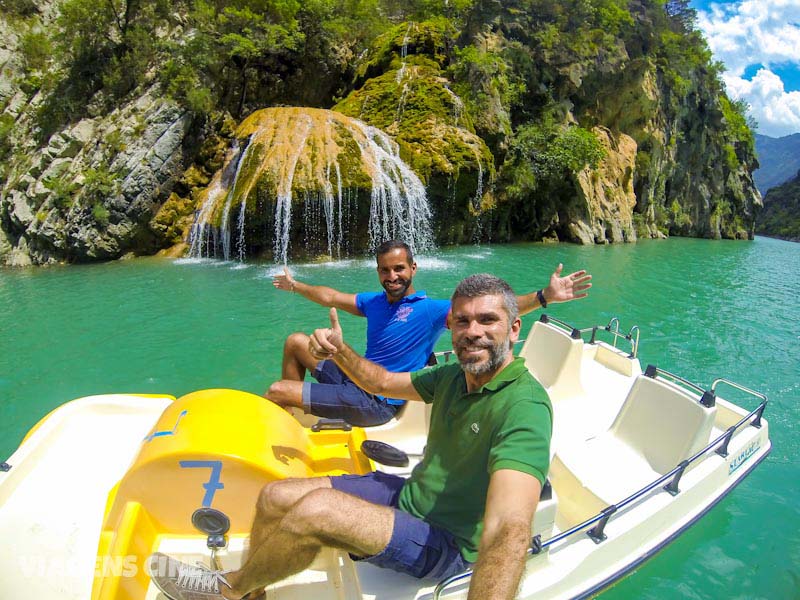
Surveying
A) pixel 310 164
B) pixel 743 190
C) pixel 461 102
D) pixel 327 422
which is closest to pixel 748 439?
pixel 327 422

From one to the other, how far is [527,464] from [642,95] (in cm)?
3429

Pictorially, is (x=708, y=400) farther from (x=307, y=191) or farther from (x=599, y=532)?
(x=307, y=191)

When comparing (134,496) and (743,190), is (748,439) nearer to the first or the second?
(134,496)

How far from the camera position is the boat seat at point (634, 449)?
333 cm

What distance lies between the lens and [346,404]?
3652mm

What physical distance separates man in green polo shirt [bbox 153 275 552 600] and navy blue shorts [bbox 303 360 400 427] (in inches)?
46.7

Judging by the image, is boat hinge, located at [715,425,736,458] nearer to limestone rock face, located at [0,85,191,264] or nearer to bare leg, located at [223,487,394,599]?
bare leg, located at [223,487,394,599]

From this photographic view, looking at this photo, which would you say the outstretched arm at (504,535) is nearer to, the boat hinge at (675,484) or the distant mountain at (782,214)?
the boat hinge at (675,484)

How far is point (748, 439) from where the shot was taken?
374cm

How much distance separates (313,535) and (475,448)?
0.82 m

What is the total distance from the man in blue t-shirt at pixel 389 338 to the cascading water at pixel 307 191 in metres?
13.0

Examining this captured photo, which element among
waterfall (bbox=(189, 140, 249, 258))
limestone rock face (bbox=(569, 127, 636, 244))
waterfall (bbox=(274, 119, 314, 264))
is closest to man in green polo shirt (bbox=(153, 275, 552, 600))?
waterfall (bbox=(274, 119, 314, 264))

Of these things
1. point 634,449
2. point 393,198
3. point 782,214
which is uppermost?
point 782,214

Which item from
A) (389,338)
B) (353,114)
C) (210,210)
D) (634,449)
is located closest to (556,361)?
(634,449)
